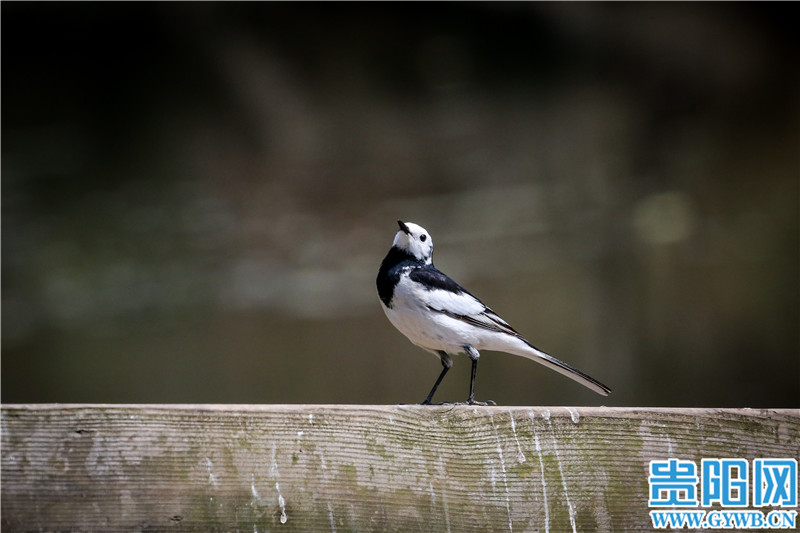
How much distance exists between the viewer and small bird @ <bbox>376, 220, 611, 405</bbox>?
10.2 feet

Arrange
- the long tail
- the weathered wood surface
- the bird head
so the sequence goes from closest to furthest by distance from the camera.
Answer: the weathered wood surface < the long tail < the bird head

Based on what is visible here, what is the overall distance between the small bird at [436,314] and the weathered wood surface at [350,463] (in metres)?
1.09

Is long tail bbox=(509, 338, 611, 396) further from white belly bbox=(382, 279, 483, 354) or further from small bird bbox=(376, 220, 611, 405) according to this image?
white belly bbox=(382, 279, 483, 354)

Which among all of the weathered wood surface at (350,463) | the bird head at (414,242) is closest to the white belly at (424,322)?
the bird head at (414,242)

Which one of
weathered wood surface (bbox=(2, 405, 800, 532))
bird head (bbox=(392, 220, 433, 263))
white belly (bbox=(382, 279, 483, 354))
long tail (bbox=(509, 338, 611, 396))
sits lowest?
weathered wood surface (bbox=(2, 405, 800, 532))

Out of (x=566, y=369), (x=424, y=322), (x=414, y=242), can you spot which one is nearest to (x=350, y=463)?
(x=424, y=322)

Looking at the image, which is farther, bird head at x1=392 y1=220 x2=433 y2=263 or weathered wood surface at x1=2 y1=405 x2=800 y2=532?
bird head at x1=392 y1=220 x2=433 y2=263

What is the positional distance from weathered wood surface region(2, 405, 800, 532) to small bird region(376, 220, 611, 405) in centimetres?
109

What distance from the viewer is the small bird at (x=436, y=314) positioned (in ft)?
10.2

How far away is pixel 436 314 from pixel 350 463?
4.32 ft

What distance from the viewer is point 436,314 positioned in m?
3.12

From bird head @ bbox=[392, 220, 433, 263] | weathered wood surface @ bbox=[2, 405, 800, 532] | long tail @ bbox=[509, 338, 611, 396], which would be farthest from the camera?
bird head @ bbox=[392, 220, 433, 263]

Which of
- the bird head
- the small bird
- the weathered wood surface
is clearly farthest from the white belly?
the weathered wood surface

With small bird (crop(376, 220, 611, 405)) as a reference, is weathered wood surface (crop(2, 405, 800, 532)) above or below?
below
